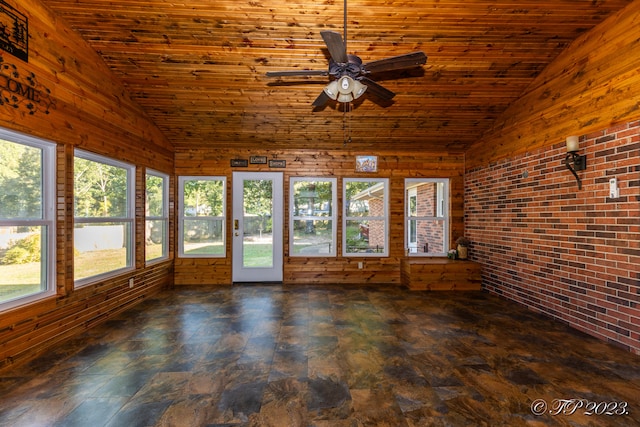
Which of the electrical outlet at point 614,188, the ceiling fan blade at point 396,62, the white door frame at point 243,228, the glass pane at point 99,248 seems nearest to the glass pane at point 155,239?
the glass pane at point 99,248

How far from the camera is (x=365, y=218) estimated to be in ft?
18.9

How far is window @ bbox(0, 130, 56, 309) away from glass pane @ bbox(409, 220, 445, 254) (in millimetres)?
5392

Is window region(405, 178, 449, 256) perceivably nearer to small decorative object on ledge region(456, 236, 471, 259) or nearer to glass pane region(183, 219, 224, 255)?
small decorative object on ledge region(456, 236, 471, 259)

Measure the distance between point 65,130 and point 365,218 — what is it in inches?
179

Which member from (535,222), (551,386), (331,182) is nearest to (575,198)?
(535,222)

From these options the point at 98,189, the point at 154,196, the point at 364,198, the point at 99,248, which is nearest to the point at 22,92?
the point at 98,189

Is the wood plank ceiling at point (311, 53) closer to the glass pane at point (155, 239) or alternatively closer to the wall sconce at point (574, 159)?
the wall sconce at point (574, 159)

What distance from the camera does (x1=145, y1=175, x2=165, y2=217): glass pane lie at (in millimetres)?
4785

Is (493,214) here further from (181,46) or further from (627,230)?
(181,46)

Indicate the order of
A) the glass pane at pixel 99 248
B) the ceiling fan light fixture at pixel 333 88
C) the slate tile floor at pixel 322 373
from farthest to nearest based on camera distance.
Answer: the glass pane at pixel 99 248, the ceiling fan light fixture at pixel 333 88, the slate tile floor at pixel 322 373

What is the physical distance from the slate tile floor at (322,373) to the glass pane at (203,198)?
7.21ft

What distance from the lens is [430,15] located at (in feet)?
9.94

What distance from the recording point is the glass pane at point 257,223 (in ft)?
18.5

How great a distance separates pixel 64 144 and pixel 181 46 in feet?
5.37
